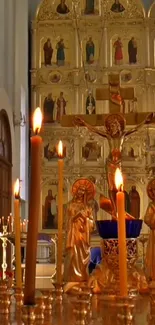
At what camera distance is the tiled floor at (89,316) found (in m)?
1.77

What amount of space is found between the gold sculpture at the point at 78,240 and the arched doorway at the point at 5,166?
889 cm

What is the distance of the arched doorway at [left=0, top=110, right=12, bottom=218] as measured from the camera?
12.0 m

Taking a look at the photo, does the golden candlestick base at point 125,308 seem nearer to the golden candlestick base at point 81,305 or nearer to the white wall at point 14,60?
the golden candlestick base at point 81,305

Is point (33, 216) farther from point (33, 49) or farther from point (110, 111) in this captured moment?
point (33, 49)

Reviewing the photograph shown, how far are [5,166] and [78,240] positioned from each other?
9471mm

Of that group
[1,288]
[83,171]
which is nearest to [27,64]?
[83,171]

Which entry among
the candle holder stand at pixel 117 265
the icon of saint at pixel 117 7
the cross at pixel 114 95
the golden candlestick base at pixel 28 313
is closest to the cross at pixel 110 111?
the cross at pixel 114 95

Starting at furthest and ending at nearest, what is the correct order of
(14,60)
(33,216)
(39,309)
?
(14,60)
(39,309)
(33,216)

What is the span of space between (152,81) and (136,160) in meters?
2.28

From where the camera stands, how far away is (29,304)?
1.24 meters

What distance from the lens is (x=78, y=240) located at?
302cm

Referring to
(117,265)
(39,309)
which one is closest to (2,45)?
(117,265)

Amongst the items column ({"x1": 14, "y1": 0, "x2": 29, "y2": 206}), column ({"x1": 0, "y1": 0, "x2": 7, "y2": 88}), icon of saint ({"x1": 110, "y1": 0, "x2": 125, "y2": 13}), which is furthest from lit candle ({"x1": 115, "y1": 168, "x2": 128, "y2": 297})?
icon of saint ({"x1": 110, "y1": 0, "x2": 125, "y2": 13})

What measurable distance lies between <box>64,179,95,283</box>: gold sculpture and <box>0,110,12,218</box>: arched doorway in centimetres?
889
